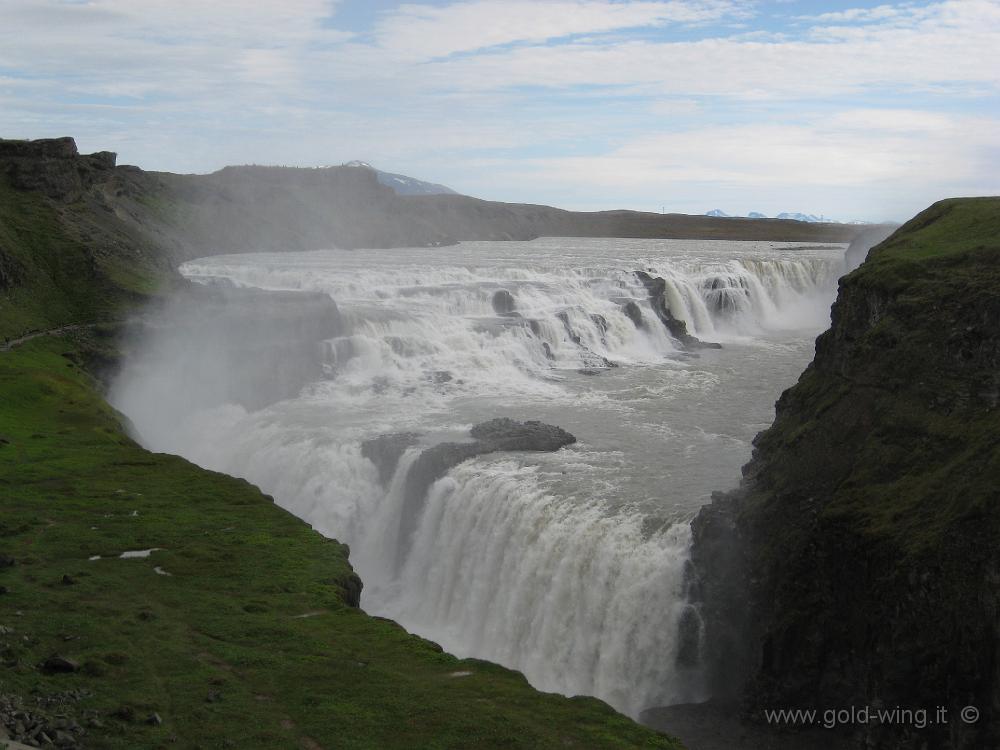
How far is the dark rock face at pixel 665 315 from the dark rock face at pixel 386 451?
24.7 meters

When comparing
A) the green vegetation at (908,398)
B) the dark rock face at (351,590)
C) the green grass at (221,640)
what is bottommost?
the dark rock face at (351,590)

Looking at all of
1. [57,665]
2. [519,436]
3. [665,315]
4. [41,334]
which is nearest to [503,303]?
[665,315]

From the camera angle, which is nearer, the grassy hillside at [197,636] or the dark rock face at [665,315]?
the grassy hillside at [197,636]

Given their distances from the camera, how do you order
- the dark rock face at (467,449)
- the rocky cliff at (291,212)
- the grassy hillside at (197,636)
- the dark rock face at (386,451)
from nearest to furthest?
the grassy hillside at (197,636) → the dark rock face at (467,449) → the dark rock face at (386,451) → the rocky cliff at (291,212)

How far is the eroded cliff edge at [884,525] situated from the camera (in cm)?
1691

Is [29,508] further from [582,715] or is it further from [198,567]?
[582,715]

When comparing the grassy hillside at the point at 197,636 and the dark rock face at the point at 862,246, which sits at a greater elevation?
the dark rock face at the point at 862,246

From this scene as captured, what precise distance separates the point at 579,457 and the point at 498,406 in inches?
345

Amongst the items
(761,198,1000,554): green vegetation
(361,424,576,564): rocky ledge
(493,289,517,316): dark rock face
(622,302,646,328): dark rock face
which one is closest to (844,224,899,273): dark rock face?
(622,302,646,328): dark rock face

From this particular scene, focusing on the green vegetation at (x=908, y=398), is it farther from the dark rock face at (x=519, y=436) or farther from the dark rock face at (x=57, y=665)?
the dark rock face at (x=57, y=665)

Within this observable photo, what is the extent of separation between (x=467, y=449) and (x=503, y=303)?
24022 mm

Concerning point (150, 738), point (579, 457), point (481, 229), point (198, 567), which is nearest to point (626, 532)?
point (579, 457)

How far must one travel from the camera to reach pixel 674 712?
2073cm

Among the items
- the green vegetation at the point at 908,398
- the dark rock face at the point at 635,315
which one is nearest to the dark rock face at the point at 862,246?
the dark rock face at the point at 635,315
